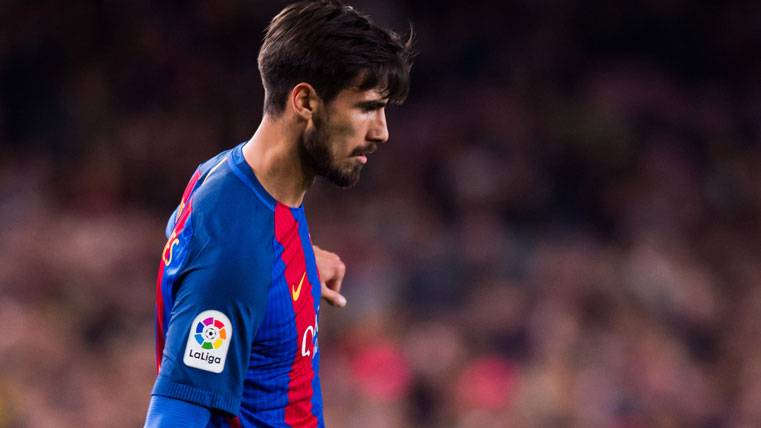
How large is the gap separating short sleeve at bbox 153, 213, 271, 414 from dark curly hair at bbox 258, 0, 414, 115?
34 centimetres

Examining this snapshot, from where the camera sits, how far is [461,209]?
6.74 m

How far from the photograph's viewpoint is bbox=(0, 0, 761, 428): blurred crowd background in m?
5.75

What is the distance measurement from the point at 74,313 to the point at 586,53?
12.8 feet

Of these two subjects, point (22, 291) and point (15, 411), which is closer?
point (15, 411)

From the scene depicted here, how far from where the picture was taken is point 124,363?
5.55 metres

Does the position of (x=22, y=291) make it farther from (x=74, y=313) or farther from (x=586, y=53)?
(x=586, y=53)

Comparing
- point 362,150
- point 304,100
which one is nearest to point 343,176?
point 362,150

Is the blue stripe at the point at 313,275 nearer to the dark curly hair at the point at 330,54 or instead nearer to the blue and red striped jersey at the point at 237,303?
the blue and red striped jersey at the point at 237,303

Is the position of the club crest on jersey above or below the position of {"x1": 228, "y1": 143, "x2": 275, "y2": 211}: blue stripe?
below

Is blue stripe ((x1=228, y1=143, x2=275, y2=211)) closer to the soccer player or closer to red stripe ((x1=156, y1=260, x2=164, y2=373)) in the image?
the soccer player

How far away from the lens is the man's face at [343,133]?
2.21 meters

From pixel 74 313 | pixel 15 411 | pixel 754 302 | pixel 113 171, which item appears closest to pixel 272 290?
pixel 15 411

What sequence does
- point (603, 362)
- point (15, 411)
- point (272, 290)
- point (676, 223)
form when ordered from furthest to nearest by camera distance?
point (676, 223) < point (603, 362) < point (15, 411) < point (272, 290)

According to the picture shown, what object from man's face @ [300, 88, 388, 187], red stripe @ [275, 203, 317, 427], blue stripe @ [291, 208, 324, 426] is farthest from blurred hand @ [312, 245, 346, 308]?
man's face @ [300, 88, 388, 187]
